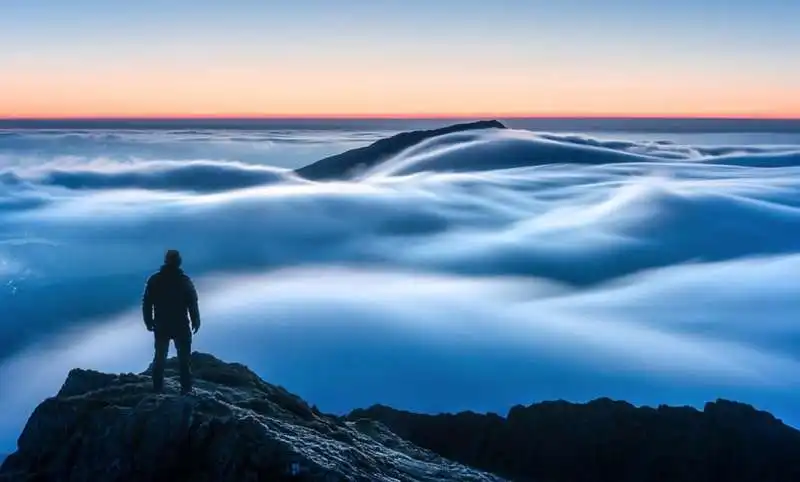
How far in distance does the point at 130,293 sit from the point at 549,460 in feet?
268

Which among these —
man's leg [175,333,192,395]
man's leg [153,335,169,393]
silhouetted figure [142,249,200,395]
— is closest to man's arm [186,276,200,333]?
silhouetted figure [142,249,200,395]

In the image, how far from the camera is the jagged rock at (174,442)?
13.5 meters

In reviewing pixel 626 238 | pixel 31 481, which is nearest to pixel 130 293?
pixel 626 238

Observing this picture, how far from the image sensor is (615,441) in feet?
91.8

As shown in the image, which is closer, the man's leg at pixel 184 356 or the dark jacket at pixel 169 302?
the dark jacket at pixel 169 302

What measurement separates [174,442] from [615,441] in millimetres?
19248

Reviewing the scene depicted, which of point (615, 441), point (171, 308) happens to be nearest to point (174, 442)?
point (171, 308)

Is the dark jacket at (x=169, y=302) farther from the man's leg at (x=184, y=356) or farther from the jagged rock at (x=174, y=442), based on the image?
the jagged rock at (x=174, y=442)

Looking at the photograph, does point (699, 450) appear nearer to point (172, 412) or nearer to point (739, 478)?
point (739, 478)

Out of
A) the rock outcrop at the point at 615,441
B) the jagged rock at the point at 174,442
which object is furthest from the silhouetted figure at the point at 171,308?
the rock outcrop at the point at 615,441

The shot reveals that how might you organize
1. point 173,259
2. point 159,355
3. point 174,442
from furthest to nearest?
point 159,355 → point 173,259 → point 174,442

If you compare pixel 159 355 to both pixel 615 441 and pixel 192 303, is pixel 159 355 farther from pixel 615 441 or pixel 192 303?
pixel 615 441

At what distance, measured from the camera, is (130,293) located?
97938 mm

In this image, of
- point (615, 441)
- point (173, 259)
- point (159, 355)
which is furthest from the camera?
point (615, 441)
